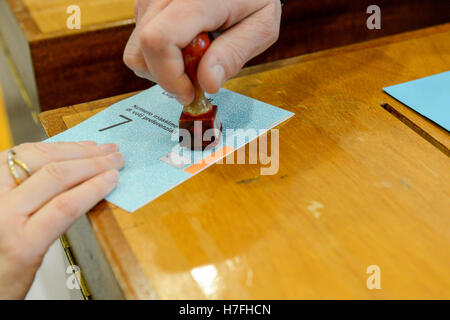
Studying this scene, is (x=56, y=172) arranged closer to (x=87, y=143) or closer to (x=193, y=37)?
(x=87, y=143)

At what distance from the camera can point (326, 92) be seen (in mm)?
723

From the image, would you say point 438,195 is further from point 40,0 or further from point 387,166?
point 40,0

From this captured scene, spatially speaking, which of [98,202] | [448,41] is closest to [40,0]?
[98,202]

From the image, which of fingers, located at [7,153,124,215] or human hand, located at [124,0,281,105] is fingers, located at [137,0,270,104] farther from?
fingers, located at [7,153,124,215]

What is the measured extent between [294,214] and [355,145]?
0.16m

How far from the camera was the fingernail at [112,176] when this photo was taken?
54 centimetres

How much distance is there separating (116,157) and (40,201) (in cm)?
10

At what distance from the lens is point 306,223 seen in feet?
1.62

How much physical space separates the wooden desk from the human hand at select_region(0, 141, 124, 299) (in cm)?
3

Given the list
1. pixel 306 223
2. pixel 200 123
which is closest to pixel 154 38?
pixel 200 123

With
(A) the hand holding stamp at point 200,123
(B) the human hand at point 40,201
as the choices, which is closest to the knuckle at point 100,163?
(B) the human hand at point 40,201

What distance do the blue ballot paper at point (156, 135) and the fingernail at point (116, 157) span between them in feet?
0.05

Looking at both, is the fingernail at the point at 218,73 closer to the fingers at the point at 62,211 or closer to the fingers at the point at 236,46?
the fingers at the point at 236,46

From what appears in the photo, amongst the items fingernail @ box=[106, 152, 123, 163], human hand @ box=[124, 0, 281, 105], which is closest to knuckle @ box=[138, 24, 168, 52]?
human hand @ box=[124, 0, 281, 105]
